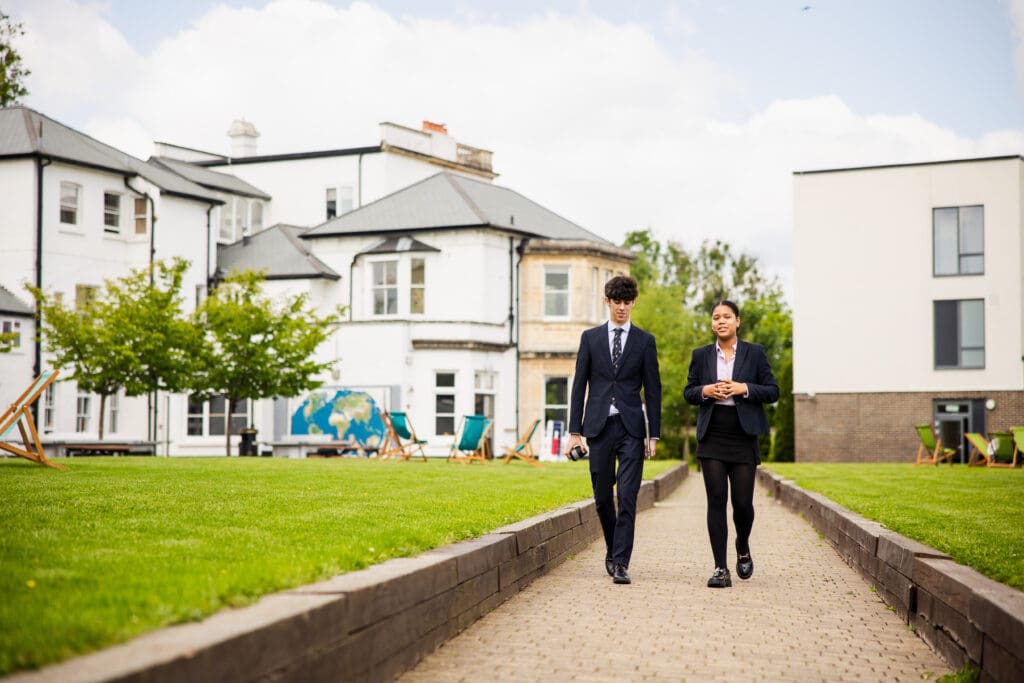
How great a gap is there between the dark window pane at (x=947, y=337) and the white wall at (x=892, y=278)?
0.27 m

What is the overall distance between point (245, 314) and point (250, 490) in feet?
72.1

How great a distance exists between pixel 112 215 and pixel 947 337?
30724 mm

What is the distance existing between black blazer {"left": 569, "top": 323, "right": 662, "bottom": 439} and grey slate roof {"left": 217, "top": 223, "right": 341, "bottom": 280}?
112 ft

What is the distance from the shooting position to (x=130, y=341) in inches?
1275

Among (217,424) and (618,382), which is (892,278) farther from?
(618,382)

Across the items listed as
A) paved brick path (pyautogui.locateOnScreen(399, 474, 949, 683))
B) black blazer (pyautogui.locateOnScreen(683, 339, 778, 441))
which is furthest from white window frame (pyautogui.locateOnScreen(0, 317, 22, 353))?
black blazer (pyautogui.locateOnScreen(683, 339, 778, 441))

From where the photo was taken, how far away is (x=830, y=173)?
46781mm

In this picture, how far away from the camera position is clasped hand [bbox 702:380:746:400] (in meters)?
8.84

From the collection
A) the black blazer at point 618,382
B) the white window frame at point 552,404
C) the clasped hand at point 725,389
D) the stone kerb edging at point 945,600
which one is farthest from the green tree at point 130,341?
the clasped hand at point 725,389

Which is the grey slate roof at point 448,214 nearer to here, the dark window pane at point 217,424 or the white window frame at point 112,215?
the white window frame at point 112,215

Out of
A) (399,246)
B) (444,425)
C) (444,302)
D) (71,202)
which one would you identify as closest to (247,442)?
(444,425)

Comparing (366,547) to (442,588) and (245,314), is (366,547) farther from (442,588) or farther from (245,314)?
(245,314)

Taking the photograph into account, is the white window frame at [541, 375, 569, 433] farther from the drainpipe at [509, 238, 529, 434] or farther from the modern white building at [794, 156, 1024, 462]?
the modern white building at [794, 156, 1024, 462]

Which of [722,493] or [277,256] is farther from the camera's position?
[277,256]
